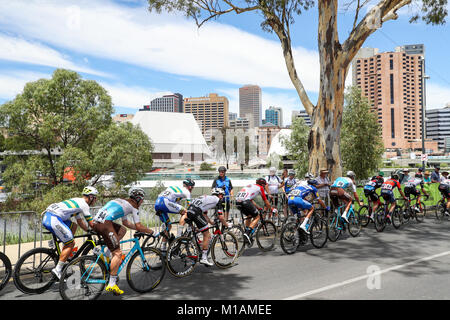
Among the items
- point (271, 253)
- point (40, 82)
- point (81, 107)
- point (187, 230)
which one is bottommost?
point (271, 253)

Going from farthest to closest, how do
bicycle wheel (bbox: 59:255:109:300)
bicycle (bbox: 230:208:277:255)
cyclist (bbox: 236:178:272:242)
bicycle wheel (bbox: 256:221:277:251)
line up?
bicycle wheel (bbox: 256:221:277:251), bicycle (bbox: 230:208:277:255), cyclist (bbox: 236:178:272:242), bicycle wheel (bbox: 59:255:109:300)

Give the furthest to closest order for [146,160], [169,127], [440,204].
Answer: [169,127], [146,160], [440,204]

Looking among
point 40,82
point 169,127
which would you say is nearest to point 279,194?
point 40,82

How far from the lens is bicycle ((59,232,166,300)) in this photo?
522cm

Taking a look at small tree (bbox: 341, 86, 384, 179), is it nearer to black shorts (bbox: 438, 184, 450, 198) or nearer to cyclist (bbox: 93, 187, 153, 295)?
black shorts (bbox: 438, 184, 450, 198)

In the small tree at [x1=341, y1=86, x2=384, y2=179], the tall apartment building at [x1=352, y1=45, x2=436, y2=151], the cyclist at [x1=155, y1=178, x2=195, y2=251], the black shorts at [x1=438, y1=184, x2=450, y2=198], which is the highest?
the tall apartment building at [x1=352, y1=45, x2=436, y2=151]

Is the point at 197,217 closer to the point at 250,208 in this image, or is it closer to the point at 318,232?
the point at 250,208

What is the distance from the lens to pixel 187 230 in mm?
7285

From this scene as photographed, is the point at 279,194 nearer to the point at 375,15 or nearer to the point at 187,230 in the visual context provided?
the point at 187,230

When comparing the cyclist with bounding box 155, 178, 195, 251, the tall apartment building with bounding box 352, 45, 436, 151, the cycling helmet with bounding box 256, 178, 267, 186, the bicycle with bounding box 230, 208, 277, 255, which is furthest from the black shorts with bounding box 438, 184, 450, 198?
the tall apartment building with bounding box 352, 45, 436, 151

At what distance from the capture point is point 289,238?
27.8ft

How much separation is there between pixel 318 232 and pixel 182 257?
4.01 meters

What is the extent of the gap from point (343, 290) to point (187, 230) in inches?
124

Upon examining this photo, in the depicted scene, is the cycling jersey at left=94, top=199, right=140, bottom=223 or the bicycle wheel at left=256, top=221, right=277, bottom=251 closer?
the cycling jersey at left=94, top=199, right=140, bottom=223
